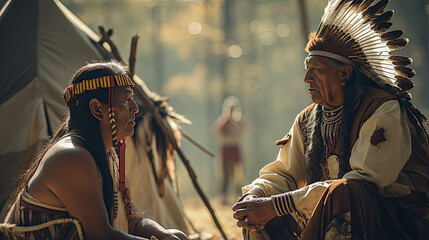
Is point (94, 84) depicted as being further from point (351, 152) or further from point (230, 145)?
point (230, 145)

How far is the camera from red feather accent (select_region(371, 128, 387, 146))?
336 centimetres

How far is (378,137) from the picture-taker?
3.36 meters

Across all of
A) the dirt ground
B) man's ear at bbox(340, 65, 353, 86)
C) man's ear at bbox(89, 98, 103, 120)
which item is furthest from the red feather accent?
the dirt ground

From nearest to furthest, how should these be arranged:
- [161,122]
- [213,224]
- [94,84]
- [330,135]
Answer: [94,84], [330,135], [161,122], [213,224]

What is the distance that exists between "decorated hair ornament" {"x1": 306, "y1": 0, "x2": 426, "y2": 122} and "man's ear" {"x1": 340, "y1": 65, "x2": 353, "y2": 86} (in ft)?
0.13

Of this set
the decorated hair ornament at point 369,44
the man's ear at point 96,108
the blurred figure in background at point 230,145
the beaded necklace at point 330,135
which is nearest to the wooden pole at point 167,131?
the beaded necklace at point 330,135

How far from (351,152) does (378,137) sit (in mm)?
273

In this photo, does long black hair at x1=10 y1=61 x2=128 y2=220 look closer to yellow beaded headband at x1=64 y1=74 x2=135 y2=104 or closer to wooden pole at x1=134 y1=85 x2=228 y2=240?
yellow beaded headband at x1=64 y1=74 x2=135 y2=104

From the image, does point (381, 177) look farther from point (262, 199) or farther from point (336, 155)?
point (262, 199)

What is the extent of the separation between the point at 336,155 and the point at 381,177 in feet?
1.73

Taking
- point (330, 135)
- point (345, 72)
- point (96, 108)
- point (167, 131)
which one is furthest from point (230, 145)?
point (96, 108)

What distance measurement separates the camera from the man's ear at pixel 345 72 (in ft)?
12.2

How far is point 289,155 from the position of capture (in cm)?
405

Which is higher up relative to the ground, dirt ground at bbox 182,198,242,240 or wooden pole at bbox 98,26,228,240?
wooden pole at bbox 98,26,228,240
